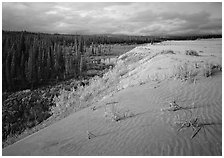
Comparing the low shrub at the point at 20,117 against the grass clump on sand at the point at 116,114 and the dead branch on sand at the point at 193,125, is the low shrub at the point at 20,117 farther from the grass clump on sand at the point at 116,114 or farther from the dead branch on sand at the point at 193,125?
the dead branch on sand at the point at 193,125

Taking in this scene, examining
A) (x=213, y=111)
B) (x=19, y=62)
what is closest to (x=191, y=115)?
(x=213, y=111)

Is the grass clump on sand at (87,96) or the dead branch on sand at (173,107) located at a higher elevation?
the dead branch on sand at (173,107)

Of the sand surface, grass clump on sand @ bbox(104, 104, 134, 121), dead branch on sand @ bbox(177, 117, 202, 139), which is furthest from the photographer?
grass clump on sand @ bbox(104, 104, 134, 121)

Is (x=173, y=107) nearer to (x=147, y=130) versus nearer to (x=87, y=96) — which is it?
→ (x=147, y=130)

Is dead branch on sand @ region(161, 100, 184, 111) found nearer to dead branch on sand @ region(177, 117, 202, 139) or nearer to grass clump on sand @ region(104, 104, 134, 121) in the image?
dead branch on sand @ region(177, 117, 202, 139)

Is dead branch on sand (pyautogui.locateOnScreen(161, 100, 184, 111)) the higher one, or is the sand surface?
dead branch on sand (pyautogui.locateOnScreen(161, 100, 184, 111))

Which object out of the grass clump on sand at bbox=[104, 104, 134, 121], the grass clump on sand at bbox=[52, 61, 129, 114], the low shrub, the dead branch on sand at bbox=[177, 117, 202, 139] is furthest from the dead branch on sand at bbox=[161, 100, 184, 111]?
the low shrub

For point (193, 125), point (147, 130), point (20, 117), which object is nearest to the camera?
point (193, 125)

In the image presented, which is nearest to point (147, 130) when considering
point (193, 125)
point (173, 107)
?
point (193, 125)

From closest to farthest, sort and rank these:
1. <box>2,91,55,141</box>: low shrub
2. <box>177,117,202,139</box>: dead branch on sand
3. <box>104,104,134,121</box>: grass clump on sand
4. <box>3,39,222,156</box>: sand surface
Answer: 1. <box>3,39,222,156</box>: sand surface
2. <box>177,117,202,139</box>: dead branch on sand
3. <box>104,104,134,121</box>: grass clump on sand
4. <box>2,91,55,141</box>: low shrub

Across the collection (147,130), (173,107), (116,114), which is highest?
(173,107)

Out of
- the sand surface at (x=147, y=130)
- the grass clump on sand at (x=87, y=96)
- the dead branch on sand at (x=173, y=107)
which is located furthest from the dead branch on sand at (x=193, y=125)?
the grass clump on sand at (x=87, y=96)

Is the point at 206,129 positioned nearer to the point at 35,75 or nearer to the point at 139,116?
the point at 139,116
